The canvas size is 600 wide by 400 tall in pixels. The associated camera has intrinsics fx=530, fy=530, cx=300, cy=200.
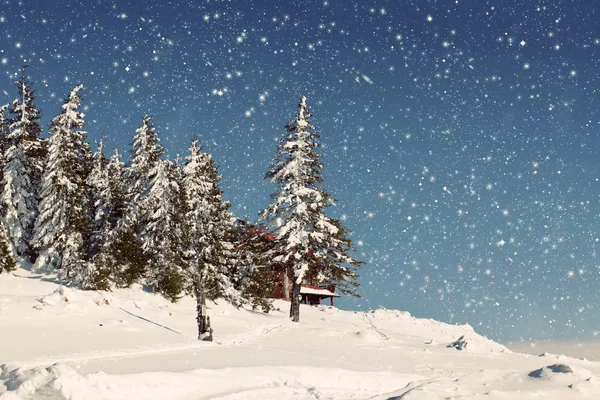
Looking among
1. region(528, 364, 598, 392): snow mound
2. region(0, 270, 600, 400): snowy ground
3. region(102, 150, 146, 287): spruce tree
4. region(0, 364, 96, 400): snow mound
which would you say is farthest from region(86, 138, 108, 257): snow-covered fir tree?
region(528, 364, 598, 392): snow mound

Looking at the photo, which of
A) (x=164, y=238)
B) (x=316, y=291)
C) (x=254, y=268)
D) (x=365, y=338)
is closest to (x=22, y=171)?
(x=164, y=238)

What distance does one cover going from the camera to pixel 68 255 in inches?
1345

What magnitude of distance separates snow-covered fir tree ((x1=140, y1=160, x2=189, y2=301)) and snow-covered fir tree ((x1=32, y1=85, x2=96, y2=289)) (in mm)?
4368

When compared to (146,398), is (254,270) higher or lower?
higher

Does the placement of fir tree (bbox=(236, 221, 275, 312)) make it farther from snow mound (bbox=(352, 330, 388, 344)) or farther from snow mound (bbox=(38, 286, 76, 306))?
snow mound (bbox=(38, 286, 76, 306))

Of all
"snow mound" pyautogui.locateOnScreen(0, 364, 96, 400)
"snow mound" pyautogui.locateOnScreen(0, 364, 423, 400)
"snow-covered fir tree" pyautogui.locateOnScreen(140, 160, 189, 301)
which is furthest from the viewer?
"snow-covered fir tree" pyautogui.locateOnScreen(140, 160, 189, 301)

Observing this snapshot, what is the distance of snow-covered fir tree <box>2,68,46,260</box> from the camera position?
122 feet

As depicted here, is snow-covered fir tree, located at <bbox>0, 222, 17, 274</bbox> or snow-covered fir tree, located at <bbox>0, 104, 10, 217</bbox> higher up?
snow-covered fir tree, located at <bbox>0, 104, 10, 217</bbox>

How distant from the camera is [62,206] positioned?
116 feet

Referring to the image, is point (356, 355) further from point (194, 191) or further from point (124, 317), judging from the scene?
point (194, 191)

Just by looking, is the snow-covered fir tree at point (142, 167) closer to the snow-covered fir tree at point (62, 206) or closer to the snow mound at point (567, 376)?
the snow-covered fir tree at point (62, 206)

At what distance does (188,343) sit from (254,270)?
1680cm

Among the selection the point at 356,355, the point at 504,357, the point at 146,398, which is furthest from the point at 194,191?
the point at 146,398

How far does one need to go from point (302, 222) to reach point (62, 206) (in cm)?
1615
